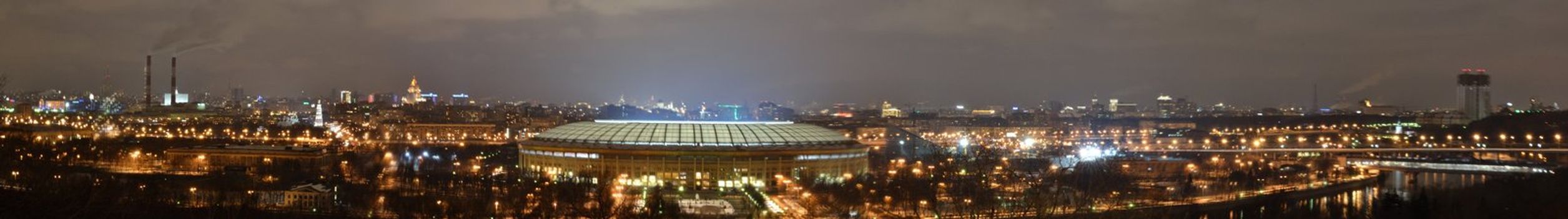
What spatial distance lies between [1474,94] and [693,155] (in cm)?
7309

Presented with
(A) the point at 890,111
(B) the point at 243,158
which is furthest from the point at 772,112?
(B) the point at 243,158

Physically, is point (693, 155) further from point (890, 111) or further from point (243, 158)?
point (890, 111)

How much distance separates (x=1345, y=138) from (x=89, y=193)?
60.1 meters

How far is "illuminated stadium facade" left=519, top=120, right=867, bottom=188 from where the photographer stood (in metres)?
32.8

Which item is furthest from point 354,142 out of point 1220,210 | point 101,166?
point 1220,210

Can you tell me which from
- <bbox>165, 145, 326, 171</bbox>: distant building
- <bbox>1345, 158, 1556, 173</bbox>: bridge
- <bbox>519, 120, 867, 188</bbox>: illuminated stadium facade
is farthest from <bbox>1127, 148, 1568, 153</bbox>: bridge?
<bbox>165, 145, 326, 171</bbox>: distant building

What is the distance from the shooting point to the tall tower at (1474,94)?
87.5 m

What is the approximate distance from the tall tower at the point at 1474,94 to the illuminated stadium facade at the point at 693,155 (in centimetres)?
6523

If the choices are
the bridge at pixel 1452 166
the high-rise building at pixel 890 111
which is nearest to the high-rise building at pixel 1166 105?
the high-rise building at pixel 890 111

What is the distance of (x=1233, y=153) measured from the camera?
52688 mm

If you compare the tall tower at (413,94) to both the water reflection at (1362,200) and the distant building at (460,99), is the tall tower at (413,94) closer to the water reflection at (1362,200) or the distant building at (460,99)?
the distant building at (460,99)

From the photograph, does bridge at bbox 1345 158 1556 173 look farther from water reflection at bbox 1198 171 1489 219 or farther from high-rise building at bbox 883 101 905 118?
high-rise building at bbox 883 101 905 118

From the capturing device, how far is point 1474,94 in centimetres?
8969

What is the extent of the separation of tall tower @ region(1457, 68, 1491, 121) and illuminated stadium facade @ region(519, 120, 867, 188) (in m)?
65.2
